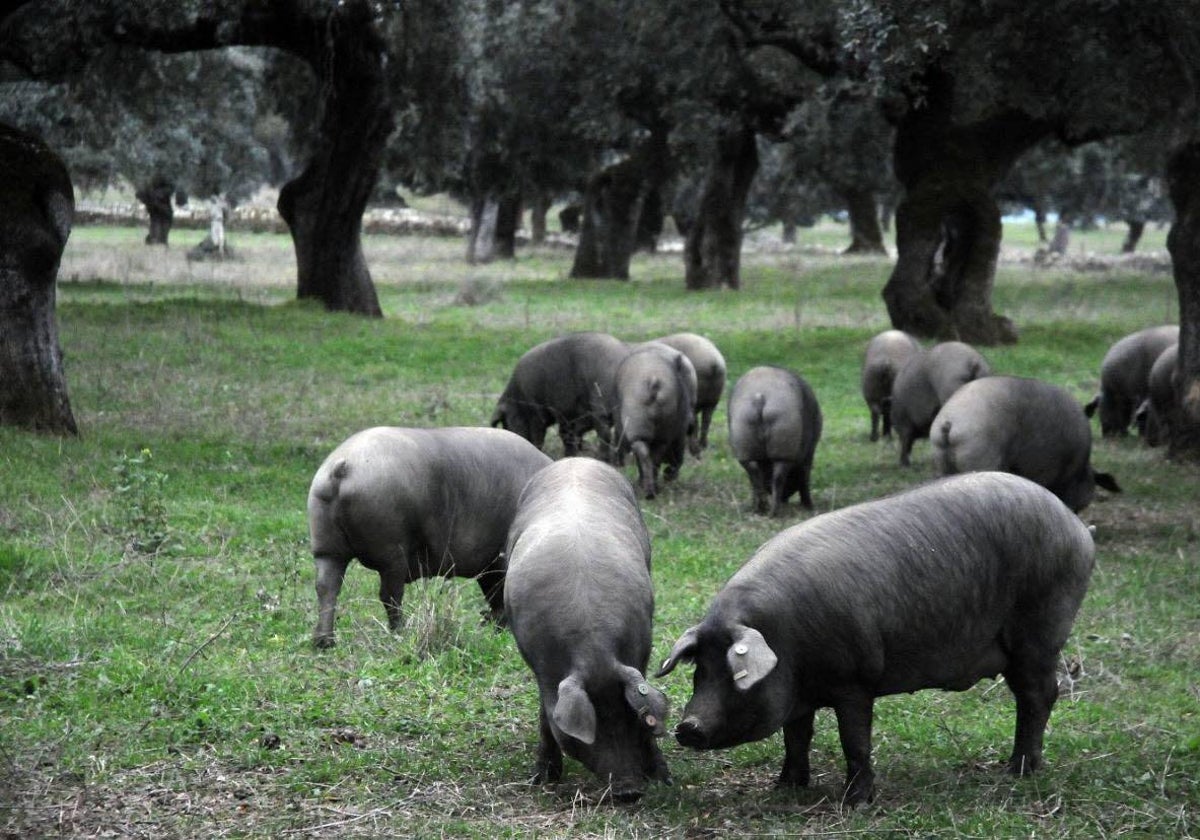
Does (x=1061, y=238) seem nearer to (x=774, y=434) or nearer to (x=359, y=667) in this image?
(x=774, y=434)

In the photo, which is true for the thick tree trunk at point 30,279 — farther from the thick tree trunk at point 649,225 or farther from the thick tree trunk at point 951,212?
the thick tree trunk at point 649,225

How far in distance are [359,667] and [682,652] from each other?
7.37 feet

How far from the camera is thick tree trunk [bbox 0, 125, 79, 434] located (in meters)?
12.2

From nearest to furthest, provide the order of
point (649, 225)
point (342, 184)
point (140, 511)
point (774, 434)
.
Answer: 1. point (140, 511)
2. point (774, 434)
3. point (342, 184)
4. point (649, 225)

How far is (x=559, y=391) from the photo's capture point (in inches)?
561

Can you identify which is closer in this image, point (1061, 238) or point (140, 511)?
point (140, 511)

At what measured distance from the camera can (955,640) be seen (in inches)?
245

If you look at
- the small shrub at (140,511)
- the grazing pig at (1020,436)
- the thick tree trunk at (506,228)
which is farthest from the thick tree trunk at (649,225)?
the small shrub at (140,511)

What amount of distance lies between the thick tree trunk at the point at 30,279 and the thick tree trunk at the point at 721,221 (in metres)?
20.8

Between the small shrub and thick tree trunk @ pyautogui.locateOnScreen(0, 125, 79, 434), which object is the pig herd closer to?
the small shrub

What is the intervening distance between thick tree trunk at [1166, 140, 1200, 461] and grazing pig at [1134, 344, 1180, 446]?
66 cm

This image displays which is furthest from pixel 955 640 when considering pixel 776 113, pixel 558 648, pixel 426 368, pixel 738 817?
pixel 776 113

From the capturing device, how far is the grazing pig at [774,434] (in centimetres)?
1241

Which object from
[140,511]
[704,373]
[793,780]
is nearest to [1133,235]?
[704,373]
